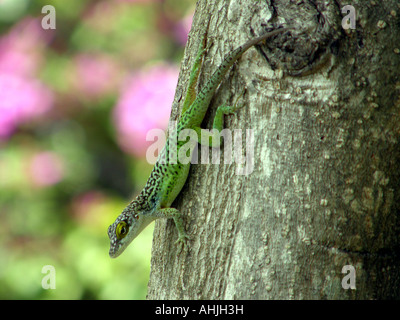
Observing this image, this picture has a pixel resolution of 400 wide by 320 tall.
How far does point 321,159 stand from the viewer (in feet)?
4.90

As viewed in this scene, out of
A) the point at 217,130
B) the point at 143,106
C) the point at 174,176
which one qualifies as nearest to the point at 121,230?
the point at 174,176

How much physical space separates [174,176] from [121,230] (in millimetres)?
493

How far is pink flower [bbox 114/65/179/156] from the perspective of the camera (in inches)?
138

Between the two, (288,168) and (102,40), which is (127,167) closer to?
(102,40)

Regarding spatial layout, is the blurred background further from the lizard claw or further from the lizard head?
the lizard claw

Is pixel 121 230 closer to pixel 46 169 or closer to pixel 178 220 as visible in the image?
pixel 178 220

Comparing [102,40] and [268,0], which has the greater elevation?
[102,40]

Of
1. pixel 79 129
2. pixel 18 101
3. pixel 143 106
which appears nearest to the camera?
pixel 143 106

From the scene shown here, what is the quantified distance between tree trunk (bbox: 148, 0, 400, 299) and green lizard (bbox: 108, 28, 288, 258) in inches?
4.5

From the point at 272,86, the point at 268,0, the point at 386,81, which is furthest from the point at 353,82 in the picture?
the point at 268,0

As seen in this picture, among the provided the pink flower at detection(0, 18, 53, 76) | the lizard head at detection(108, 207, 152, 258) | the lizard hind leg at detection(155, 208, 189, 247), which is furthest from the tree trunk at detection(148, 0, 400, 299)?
the pink flower at detection(0, 18, 53, 76)

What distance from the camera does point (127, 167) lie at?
13.5ft

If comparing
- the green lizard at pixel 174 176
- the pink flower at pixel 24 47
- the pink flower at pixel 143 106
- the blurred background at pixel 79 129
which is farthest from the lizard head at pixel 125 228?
the pink flower at pixel 24 47
